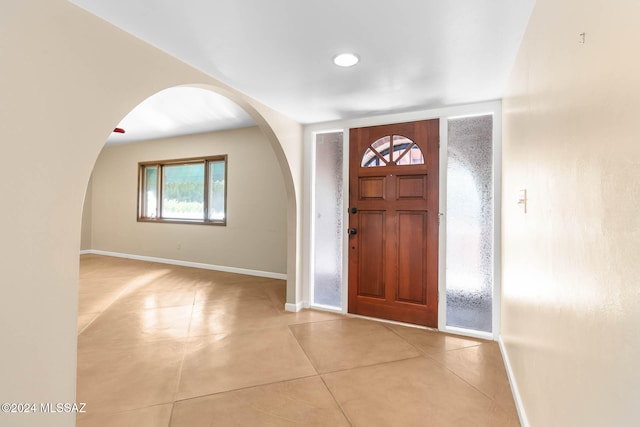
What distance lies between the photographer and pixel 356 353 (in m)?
2.46

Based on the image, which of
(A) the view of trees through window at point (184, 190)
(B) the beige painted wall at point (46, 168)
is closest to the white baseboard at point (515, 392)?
(B) the beige painted wall at point (46, 168)

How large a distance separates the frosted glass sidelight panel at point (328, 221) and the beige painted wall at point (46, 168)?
2249 millimetres

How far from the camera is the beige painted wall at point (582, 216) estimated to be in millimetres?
663

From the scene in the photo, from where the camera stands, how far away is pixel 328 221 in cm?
355

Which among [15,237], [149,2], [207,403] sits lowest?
[207,403]

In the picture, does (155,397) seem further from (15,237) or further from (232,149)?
(232,149)

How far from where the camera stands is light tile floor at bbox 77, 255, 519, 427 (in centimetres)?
171

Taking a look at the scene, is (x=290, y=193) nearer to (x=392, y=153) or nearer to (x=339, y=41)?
(x=392, y=153)

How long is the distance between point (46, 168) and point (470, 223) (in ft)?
10.5

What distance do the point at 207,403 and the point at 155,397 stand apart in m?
0.36

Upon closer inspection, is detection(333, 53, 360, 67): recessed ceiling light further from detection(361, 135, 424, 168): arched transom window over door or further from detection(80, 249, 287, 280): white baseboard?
detection(80, 249, 287, 280): white baseboard

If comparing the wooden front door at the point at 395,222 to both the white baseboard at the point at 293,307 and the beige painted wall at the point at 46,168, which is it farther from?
the beige painted wall at the point at 46,168

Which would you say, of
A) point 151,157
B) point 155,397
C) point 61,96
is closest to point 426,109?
point 61,96

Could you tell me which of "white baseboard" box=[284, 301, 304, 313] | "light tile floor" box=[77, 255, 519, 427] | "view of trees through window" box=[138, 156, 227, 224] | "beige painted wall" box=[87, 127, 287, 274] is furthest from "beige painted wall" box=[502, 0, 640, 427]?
"view of trees through window" box=[138, 156, 227, 224]
